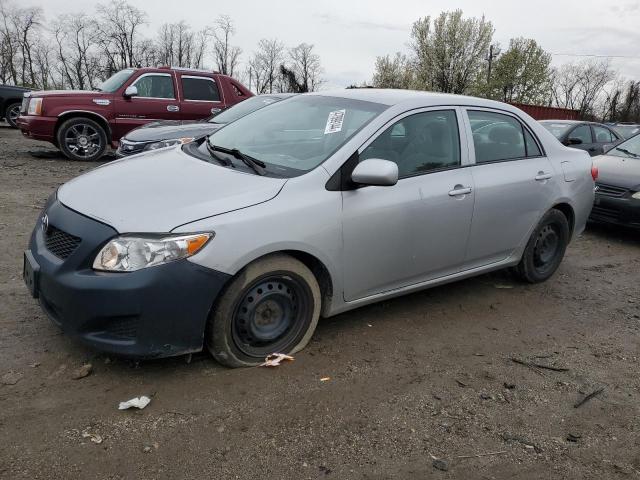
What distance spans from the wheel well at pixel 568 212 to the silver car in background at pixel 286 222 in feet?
1.07

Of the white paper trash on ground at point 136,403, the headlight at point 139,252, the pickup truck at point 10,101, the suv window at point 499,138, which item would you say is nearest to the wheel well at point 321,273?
the headlight at point 139,252

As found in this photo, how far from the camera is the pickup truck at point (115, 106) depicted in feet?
32.1

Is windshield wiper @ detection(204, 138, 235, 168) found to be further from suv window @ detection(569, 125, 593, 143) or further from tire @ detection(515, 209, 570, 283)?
suv window @ detection(569, 125, 593, 143)

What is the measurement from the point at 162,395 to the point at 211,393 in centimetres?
25

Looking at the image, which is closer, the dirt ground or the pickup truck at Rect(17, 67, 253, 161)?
the dirt ground

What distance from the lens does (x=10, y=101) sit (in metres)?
15.3

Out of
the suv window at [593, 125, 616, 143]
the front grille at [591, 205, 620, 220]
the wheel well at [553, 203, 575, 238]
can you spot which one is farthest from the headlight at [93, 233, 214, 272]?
the suv window at [593, 125, 616, 143]

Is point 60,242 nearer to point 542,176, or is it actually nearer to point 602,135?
point 542,176

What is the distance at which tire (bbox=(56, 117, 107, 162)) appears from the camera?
9992mm

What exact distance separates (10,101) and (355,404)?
16.0 meters

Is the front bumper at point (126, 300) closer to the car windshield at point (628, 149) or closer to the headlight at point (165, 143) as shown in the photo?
the headlight at point (165, 143)

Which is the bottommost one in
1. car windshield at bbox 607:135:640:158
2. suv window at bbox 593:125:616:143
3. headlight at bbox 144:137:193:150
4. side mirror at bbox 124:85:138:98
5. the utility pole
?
headlight at bbox 144:137:193:150

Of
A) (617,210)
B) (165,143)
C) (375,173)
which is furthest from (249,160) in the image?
(617,210)

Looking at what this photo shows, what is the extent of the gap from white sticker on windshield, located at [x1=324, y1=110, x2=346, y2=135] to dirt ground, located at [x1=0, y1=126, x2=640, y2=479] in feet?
4.45
